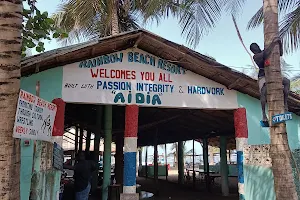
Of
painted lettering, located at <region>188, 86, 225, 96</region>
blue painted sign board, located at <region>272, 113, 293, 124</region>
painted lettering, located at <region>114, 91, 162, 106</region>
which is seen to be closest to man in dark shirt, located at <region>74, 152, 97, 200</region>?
painted lettering, located at <region>114, 91, 162, 106</region>

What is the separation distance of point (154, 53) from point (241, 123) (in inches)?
116

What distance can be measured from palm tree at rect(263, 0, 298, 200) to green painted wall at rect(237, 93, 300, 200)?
2.97m

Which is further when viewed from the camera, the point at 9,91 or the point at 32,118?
the point at 32,118

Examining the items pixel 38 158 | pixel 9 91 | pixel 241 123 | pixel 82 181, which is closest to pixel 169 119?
pixel 241 123

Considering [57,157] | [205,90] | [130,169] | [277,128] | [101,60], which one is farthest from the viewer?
[205,90]

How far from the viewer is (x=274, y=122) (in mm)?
4309

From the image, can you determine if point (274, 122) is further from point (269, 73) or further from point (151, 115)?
point (151, 115)

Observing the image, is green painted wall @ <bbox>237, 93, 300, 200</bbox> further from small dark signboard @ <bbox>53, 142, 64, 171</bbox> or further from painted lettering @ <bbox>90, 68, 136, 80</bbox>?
small dark signboard @ <bbox>53, 142, 64, 171</bbox>

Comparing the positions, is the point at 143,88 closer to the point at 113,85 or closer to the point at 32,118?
the point at 113,85

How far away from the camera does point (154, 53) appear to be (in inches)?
321

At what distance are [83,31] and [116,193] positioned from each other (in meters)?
6.61

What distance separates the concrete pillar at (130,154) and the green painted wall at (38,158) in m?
1.55

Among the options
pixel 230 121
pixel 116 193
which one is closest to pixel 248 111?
pixel 230 121

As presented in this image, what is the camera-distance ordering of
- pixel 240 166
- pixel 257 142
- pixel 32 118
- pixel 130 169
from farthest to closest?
pixel 257 142, pixel 240 166, pixel 130 169, pixel 32 118
